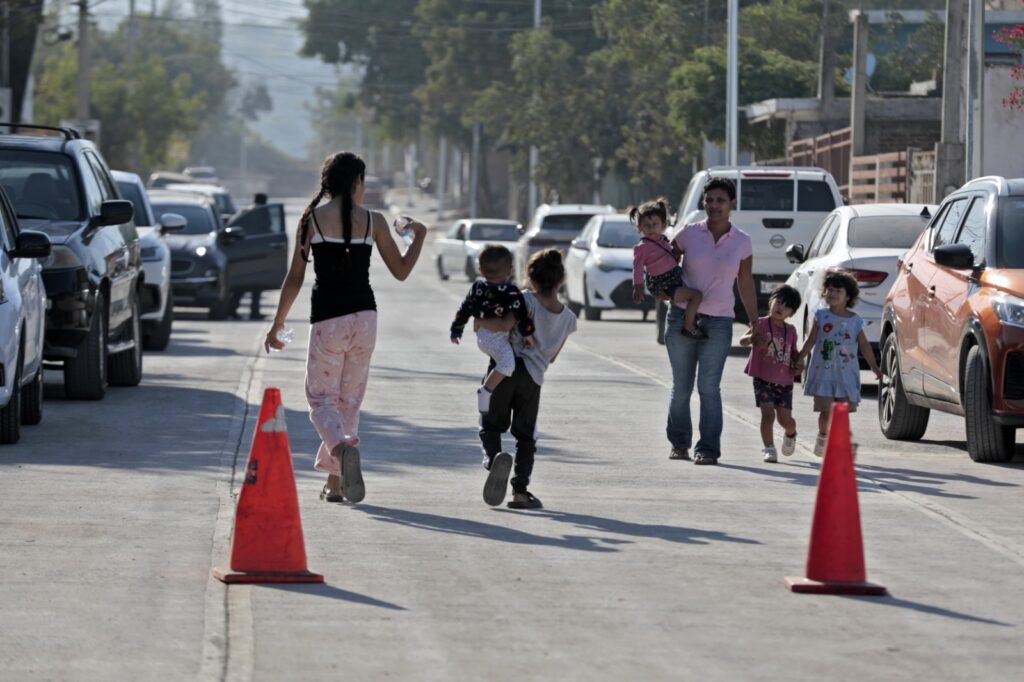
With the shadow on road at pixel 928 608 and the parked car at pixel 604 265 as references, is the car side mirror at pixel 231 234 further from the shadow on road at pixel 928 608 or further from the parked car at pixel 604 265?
the shadow on road at pixel 928 608

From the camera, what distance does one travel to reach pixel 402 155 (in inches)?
7623

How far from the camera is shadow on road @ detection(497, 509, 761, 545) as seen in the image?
374 inches

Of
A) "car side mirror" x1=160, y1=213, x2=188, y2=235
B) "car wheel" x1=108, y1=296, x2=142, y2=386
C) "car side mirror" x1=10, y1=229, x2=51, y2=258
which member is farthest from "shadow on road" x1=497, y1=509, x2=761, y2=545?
"car side mirror" x1=160, y1=213, x2=188, y2=235

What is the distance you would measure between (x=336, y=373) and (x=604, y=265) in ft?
64.6

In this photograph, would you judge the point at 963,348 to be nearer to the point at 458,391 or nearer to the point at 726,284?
the point at 726,284

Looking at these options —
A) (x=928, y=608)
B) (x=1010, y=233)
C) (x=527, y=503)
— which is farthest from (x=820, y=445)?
(x=928, y=608)

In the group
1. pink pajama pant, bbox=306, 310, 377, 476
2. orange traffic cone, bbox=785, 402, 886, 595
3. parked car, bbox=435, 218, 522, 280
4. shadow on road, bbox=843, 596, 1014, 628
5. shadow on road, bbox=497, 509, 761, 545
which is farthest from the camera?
parked car, bbox=435, 218, 522, 280

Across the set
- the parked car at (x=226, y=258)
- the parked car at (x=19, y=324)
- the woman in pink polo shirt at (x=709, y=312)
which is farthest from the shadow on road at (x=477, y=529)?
the parked car at (x=226, y=258)

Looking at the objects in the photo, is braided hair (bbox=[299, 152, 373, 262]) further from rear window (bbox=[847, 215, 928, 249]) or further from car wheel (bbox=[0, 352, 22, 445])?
rear window (bbox=[847, 215, 928, 249])

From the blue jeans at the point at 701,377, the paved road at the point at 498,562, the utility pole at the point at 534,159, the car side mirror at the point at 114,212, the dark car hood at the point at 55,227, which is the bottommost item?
the paved road at the point at 498,562

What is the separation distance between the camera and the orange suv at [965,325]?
12469mm

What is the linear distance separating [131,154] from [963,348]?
70434 millimetres

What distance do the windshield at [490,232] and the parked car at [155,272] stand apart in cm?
2625

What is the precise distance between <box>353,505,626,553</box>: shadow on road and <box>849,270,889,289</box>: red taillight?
8410mm
